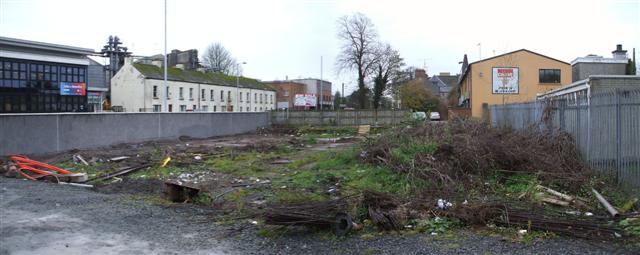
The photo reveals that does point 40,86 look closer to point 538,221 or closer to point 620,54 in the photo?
point 538,221

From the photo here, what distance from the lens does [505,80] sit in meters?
47.5

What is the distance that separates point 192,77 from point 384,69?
78.2 ft

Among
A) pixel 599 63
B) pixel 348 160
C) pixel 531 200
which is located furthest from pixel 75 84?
pixel 531 200

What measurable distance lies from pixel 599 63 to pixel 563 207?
35.5 meters

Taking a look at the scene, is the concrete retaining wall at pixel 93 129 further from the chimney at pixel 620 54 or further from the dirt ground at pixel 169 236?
the chimney at pixel 620 54

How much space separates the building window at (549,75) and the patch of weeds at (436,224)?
44.7 m

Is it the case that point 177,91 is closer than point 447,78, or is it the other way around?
point 177,91

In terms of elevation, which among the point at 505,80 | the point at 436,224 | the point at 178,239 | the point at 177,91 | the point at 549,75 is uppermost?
the point at 549,75

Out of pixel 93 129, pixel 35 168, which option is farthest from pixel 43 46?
pixel 35 168

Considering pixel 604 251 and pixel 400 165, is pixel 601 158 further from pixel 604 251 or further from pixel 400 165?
pixel 604 251

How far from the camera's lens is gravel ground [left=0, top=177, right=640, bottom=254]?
6016mm

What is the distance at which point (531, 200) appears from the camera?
8508 mm

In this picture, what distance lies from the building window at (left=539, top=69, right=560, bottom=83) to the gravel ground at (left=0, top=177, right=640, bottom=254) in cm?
4512

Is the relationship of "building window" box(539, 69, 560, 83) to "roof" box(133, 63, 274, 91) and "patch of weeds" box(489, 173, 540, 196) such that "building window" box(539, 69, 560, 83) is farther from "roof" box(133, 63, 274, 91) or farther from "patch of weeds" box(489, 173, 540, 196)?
"patch of weeds" box(489, 173, 540, 196)
